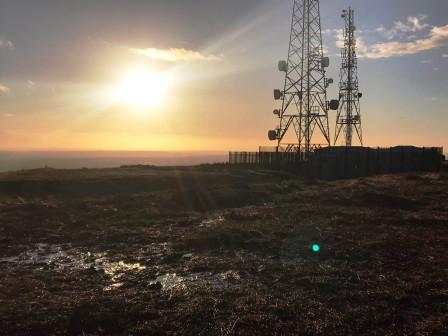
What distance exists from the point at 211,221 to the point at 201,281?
10651mm

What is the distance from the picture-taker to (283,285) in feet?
40.4

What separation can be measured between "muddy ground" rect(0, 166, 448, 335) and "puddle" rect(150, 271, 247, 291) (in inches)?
1.3

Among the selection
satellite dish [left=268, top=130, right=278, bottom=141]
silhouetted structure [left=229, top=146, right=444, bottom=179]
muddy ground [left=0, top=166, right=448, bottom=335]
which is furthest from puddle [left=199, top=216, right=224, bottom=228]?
satellite dish [left=268, top=130, right=278, bottom=141]

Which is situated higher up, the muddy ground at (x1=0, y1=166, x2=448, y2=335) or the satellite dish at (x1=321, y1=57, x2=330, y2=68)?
the satellite dish at (x1=321, y1=57, x2=330, y2=68)

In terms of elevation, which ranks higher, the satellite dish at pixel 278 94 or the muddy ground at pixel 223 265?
the satellite dish at pixel 278 94

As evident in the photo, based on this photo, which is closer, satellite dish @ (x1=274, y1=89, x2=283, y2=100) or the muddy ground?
the muddy ground

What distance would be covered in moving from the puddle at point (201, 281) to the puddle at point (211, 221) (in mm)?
8287

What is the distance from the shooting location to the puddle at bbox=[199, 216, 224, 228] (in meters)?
22.3

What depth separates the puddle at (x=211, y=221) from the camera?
73.1 ft

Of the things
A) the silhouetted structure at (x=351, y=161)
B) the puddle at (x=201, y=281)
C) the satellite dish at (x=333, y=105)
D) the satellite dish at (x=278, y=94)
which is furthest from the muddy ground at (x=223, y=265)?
the satellite dish at (x=278, y=94)

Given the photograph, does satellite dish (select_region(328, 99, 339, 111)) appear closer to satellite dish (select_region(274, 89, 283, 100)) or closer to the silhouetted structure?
the silhouetted structure

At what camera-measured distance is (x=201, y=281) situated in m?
12.9

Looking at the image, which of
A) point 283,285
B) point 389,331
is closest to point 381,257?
point 283,285

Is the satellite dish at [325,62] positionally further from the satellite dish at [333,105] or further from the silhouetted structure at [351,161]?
the silhouetted structure at [351,161]
